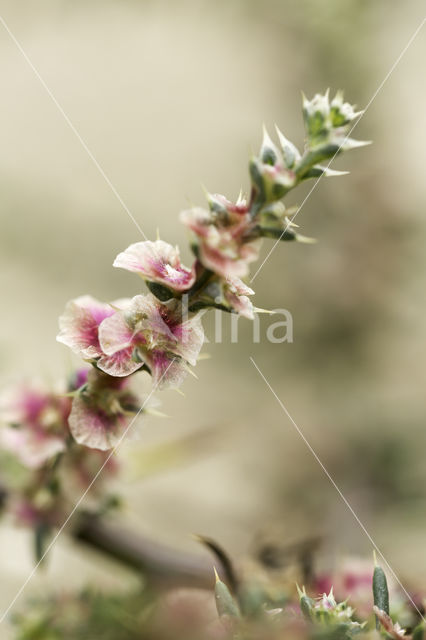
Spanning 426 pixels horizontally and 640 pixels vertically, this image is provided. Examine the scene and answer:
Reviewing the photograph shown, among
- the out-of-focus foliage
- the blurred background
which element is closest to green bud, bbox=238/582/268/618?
the out-of-focus foliage

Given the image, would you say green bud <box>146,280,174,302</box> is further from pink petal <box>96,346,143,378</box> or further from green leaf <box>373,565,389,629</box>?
green leaf <box>373,565,389,629</box>

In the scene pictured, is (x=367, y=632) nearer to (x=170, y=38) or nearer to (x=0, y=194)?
(x=0, y=194)

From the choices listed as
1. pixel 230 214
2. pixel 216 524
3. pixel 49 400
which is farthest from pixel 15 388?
pixel 216 524

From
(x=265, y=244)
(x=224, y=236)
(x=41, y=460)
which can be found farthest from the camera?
(x=265, y=244)

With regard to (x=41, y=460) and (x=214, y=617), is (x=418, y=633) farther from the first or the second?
(x=41, y=460)

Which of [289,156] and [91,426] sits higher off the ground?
[289,156]

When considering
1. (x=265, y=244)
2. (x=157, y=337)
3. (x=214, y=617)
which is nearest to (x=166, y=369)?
(x=157, y=337)

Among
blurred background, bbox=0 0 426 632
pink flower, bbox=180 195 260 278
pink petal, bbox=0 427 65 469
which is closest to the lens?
pink flower, bbox=180 195 260 278
